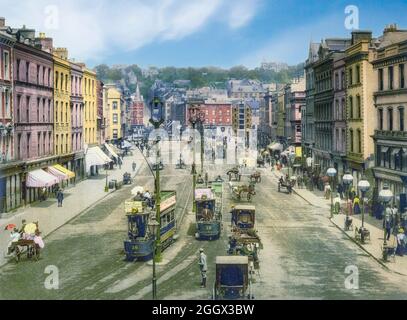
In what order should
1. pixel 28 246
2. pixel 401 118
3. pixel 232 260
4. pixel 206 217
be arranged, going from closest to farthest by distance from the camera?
pixel 232 260 < pixel 28 246 < pixel 206 217 < pixel 401 118

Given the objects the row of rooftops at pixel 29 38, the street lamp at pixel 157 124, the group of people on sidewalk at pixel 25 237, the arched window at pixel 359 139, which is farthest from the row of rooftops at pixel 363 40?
the row of rooftops at pixel 29 38

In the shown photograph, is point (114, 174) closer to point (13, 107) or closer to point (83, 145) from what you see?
point (83, 145)

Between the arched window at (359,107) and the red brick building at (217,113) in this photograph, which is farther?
the red brick building at (217,113)

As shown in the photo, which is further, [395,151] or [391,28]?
[391,28]

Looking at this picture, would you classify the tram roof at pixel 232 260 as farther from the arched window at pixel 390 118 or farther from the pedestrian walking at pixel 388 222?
the arched window at pixel 390 118

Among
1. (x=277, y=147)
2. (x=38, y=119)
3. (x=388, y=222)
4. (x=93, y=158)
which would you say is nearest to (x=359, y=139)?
(x=388, y=222)

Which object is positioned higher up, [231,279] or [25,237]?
[25,237]

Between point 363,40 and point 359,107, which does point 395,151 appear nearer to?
point 359,107

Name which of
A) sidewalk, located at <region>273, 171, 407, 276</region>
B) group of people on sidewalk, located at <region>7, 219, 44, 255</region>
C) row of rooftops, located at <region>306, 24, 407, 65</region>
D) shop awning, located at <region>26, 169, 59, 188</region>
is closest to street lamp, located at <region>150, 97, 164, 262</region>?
group of people on sidewalk, located at <region>7, 219, 44, 255</region>

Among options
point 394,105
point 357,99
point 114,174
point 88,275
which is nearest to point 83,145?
point 114,174
